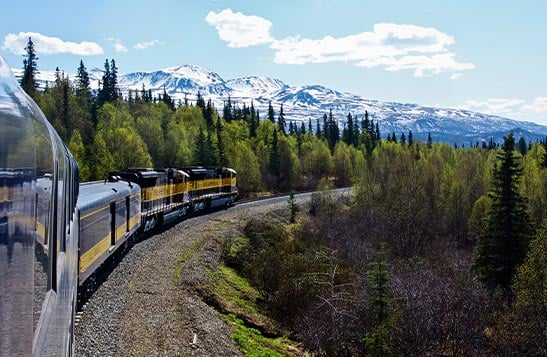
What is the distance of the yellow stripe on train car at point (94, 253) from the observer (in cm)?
1248

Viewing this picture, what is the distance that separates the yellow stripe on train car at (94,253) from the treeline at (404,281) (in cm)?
754

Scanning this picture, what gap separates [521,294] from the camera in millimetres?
24578

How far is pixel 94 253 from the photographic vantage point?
14039mm

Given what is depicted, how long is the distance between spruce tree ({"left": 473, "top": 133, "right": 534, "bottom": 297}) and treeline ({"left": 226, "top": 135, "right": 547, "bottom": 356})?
2.3 inches

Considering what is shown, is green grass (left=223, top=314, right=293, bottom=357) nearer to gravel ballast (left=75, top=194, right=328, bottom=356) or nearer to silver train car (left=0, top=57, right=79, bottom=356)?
gravel ballast (left=75, top=194, right=328, bottom=356)

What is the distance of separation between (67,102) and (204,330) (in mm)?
62413

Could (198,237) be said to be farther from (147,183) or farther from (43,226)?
(43,226)

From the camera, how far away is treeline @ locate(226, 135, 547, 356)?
62.6ft

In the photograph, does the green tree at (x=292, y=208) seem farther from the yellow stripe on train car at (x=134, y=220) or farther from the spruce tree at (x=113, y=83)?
the spruce tree at (x=113, y=83)

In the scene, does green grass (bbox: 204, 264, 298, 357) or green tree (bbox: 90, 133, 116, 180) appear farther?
green tree (bbox: 90, 133, 116, 180)

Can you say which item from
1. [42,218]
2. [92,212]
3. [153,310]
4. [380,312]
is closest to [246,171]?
[380,312]

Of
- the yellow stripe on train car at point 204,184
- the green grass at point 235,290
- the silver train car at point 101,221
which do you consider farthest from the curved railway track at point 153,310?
the yellow stripe on train car at point 204,184

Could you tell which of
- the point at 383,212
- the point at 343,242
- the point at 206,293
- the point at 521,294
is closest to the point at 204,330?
the point at 206,293

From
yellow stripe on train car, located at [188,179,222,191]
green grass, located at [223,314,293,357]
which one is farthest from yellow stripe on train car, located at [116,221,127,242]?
yellow stripe on train car, located at [188,179,222,191]
